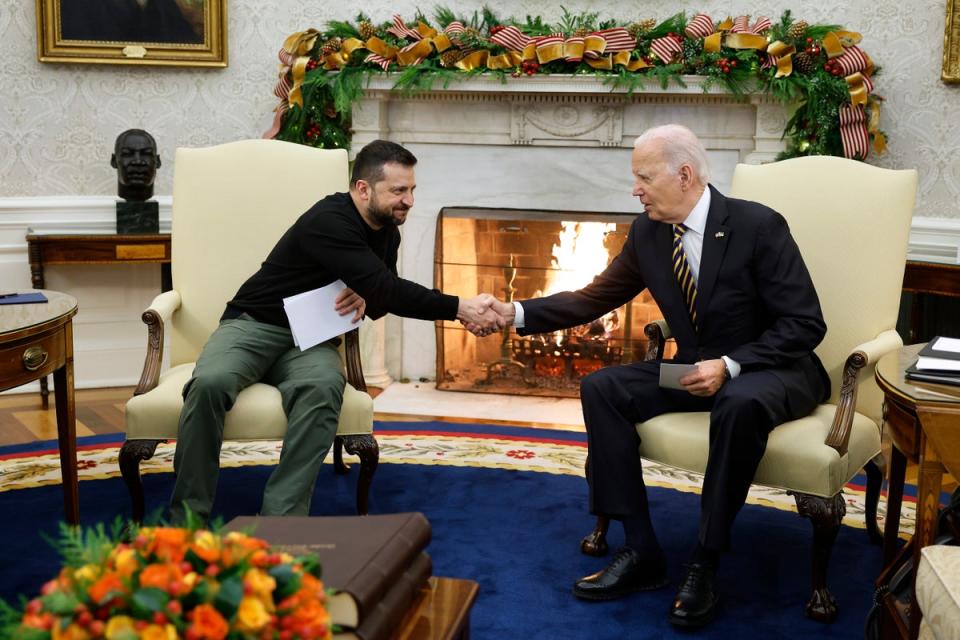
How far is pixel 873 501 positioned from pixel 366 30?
3.04m

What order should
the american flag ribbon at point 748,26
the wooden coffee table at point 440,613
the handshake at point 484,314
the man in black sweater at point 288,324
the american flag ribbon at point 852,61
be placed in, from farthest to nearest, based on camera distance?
the american flag ribbon at point 748,26 → the american flag ribbon at point 852,61 → the handshake at point 484,314 → the man in black sweater at point 288,324 → the wooden coffee table at point 440,613

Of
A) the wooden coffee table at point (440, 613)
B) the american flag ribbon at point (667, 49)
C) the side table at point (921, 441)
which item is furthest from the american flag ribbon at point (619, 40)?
the wooden coffee table at point (440, 613)

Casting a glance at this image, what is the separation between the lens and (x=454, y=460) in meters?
3.98

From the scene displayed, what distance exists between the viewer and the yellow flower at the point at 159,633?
116 cm

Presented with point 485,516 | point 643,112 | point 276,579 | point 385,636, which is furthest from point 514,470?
point 276,579

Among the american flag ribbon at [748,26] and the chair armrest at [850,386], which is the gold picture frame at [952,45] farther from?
the chair armrest at [850,386]

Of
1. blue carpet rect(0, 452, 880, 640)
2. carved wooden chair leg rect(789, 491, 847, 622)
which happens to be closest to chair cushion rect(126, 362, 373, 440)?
blue carpet rect(0, 452, 880, 640)

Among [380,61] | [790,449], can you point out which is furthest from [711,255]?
[380,61]

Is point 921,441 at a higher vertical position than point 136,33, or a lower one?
lower

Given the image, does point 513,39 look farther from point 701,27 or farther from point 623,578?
point 623,578

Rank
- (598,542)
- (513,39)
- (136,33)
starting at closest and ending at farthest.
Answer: (598,542) → (513,39) → (136,33)

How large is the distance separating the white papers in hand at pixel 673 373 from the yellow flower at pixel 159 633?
184 cm

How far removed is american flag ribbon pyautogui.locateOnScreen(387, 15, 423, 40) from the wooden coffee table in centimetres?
339

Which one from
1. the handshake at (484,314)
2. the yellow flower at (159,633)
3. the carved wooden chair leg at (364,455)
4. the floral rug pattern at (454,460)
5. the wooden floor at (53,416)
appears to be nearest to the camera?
the yellow flower at (159,633)
